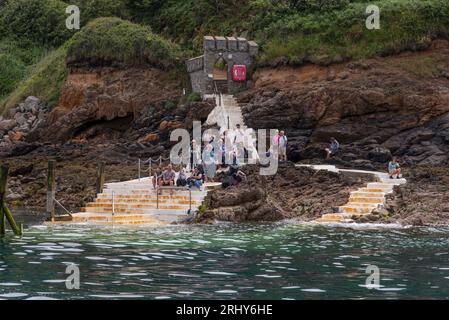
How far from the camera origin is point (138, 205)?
32.9 metres

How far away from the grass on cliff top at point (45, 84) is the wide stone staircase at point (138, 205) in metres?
24.9

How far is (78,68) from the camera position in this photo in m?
→ 57.3

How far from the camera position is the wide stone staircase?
31.5m

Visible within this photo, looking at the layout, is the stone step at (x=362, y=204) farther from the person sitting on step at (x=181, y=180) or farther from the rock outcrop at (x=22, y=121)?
the rock outcrop at (x=22, y=121)

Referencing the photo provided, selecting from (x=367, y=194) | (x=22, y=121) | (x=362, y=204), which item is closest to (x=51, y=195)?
(x=362, y=204)

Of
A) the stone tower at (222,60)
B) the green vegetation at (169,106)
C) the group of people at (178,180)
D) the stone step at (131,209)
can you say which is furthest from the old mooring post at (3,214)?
the stone tower at (222,60)

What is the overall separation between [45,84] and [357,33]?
73.1 feet

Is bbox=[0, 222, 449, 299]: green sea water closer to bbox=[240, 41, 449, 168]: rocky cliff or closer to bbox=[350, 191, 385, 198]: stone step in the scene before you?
bbox=[350, 191, 385, 198]: stone step

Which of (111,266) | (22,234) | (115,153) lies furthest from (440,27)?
(111,266)

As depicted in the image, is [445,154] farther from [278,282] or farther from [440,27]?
[278,282]

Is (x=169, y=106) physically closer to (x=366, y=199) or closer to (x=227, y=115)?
(x=227, y=115)

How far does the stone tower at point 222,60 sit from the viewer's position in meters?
52.4

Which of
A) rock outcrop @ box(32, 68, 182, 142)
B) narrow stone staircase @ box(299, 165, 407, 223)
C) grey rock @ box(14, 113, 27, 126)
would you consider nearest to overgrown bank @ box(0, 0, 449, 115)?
rock outcrop @ box(32, 68, 182, 142)

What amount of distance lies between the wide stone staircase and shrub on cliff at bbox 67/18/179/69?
22.1 m
